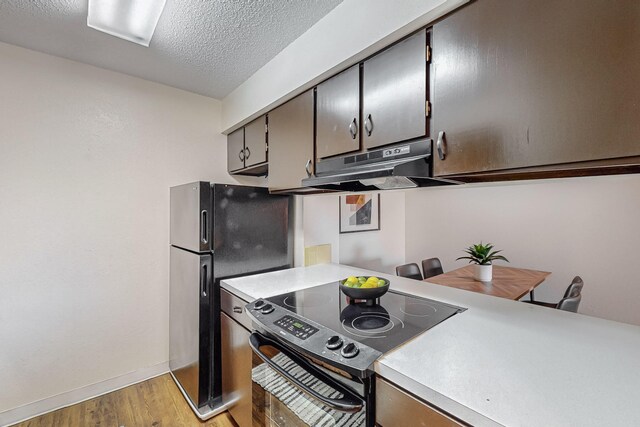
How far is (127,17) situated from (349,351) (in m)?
1.94

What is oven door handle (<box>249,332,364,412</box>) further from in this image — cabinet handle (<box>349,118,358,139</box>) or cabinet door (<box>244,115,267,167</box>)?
cabinet door (<box>244,115,267,167</box>)

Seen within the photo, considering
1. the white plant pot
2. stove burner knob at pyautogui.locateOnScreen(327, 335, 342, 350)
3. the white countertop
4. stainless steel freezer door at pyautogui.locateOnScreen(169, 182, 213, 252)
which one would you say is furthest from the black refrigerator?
the white plant pot

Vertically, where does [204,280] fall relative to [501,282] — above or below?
above

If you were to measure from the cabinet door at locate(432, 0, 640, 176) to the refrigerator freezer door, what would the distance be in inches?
51.6

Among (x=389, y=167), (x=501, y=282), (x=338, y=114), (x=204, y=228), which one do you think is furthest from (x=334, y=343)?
(x=501, y=282)

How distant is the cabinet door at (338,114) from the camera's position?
1404 millimetres

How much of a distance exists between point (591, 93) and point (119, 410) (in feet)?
9.32

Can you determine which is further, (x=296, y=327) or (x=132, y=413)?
(x=132, y=413)

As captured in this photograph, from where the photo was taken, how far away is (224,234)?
1.89 meters

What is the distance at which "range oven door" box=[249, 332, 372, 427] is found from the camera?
2.99 ft

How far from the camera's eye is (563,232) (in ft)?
10.3

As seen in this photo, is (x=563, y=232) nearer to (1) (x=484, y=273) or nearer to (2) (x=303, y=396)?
(1) (x=484, y=273)

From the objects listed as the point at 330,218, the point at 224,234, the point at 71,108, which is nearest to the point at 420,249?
the point at 330,218

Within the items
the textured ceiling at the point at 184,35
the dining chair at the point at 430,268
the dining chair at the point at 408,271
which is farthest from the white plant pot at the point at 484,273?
the textured ceiling at the point at 184,35
